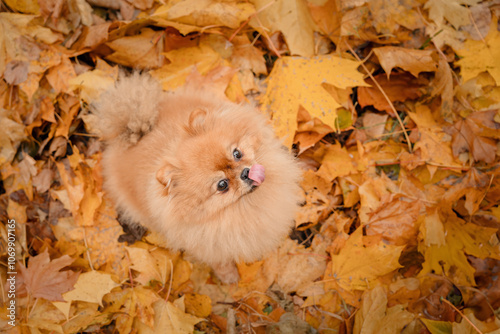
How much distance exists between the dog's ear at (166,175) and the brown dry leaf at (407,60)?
183 cm

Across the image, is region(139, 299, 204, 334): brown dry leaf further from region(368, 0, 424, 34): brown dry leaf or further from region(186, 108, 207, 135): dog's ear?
region(368, 0, 424, 34): brown dry leaf

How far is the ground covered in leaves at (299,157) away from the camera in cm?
238

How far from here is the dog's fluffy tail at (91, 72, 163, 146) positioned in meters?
2.22

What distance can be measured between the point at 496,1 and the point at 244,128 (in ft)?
7.52

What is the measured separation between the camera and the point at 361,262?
7.85ft

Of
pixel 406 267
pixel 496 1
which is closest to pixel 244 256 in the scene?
pixel 406 267

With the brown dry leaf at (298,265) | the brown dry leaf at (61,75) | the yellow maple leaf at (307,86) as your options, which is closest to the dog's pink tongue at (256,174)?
the yellow maple leaf at (307,86)

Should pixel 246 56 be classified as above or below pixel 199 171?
above

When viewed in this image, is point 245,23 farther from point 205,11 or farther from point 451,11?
point 451,11

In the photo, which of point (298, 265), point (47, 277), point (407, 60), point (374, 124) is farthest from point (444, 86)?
point (47, 277)

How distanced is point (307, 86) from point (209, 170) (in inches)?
46.1

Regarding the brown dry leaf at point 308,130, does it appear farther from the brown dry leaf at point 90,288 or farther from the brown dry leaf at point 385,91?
the brown dry leaf at point 90,288

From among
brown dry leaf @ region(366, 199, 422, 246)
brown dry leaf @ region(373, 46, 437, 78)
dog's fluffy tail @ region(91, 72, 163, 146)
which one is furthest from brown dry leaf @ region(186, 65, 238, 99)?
brown dry leaf @ region(366, 199, 422, 246)

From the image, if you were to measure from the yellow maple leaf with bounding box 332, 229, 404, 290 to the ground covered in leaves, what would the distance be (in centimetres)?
1
